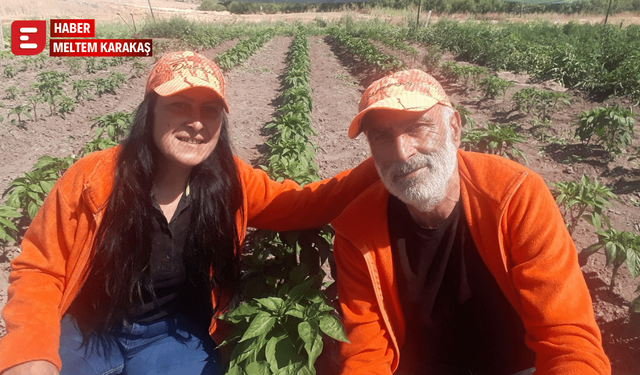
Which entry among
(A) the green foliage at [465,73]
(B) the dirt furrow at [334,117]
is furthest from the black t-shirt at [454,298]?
(A) the green foliage at [465,73]

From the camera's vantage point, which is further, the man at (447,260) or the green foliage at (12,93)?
the green foliage at (12,93)

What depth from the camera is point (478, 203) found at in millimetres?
1780

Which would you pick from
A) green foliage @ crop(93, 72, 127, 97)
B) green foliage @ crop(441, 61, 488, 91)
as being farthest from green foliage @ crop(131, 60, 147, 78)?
green foliage @ crop(441, 61, 488, 91)

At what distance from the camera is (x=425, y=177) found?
1.76 m

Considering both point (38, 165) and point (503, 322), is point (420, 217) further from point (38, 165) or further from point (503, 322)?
point (38, 165)

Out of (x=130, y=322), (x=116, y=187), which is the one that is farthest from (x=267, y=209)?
(x=130, y=322)

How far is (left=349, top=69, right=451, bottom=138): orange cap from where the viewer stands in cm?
167

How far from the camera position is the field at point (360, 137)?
3434 mm

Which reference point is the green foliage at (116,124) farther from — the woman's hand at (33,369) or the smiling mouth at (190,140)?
the woman's hand at (33,369)

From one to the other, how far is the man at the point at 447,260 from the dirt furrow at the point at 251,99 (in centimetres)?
224

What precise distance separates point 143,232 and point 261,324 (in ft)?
2.41

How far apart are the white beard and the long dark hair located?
906mm

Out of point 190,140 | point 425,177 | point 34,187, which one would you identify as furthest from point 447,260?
point 34,187

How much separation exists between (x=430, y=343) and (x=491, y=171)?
894mm
